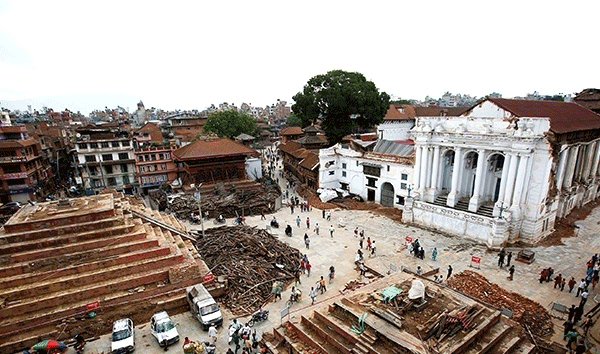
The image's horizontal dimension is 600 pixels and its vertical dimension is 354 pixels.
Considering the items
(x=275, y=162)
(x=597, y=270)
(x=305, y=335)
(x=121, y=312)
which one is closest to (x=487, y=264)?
(x=597, y=270)

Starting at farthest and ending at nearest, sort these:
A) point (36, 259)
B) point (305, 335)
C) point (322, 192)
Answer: point (322, 192), point (36, 259), point (305, 335)

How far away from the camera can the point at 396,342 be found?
1174cm

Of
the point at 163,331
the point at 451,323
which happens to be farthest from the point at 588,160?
the point at 163,331

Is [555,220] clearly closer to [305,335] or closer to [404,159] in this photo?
[404,159]

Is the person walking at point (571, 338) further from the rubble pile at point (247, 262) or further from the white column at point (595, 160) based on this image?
the white column at point (595, 160)

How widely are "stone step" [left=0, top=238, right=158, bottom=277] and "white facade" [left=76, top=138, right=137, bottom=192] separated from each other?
30.7m

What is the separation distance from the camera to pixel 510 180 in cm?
2734

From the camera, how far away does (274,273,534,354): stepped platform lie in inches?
469

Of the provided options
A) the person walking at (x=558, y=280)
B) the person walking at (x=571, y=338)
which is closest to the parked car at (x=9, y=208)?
the person walking at (x=571, y=338)

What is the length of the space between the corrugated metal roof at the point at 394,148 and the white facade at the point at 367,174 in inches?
82.7

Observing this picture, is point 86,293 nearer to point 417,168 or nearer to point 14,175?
point 417,168

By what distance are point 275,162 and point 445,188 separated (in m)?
42.2

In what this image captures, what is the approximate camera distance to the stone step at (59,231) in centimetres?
1903

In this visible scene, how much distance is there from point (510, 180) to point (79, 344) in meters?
32.0
